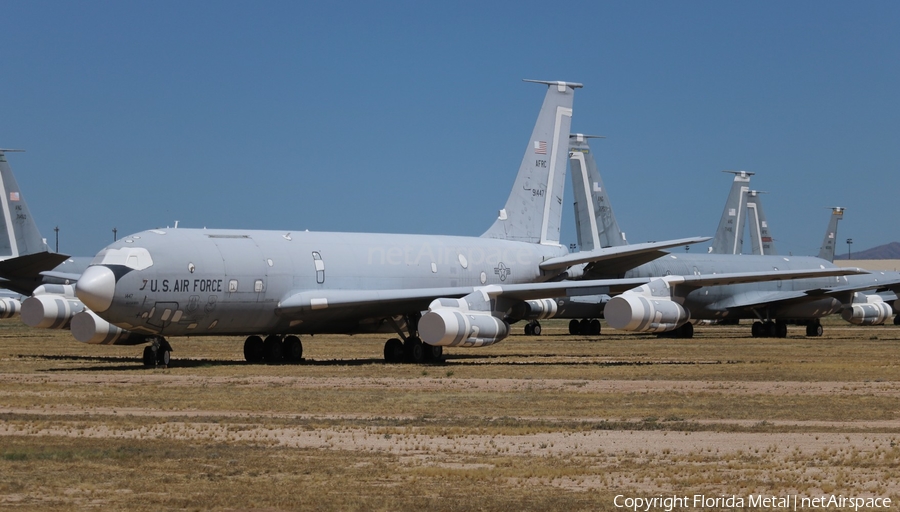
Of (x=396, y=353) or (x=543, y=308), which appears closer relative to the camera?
(x=396, y=353)

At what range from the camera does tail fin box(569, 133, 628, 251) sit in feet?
214

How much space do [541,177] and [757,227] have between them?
186 feet

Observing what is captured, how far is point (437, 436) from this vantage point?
16328 mm

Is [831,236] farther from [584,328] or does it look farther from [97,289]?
[97,289]

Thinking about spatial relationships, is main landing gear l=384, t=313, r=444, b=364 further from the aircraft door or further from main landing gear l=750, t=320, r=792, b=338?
main landing gear l=750, t=320, r=792, b=338

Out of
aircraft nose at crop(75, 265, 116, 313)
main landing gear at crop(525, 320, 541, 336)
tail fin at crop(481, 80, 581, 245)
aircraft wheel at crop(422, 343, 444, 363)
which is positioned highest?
tail fin at crop(481, 80, 581, 245)

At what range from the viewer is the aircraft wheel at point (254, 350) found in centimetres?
3412

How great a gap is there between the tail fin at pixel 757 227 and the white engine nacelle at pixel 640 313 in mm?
63549

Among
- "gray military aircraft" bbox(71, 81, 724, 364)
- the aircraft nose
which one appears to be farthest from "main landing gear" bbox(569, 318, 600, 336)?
the aircraft nose

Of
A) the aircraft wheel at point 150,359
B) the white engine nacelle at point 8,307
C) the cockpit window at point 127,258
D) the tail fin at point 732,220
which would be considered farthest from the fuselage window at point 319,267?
the tail fin at point 732,220

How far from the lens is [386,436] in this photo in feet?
53.2

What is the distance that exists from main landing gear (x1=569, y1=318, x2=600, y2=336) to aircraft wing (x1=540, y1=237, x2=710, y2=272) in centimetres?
2257

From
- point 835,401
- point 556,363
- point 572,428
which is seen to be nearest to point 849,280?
point 556,363

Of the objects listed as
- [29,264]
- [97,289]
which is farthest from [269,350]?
[29,264]
